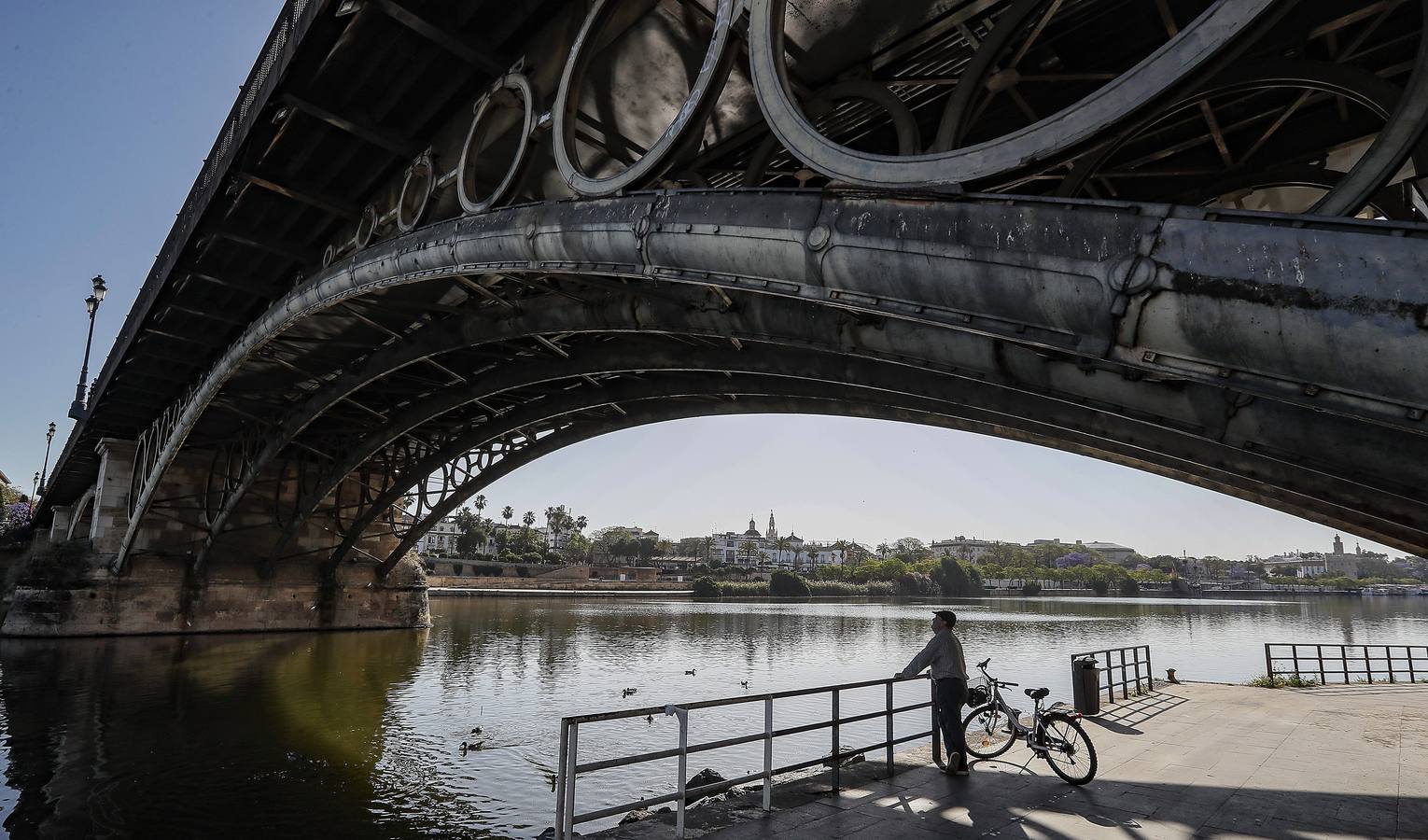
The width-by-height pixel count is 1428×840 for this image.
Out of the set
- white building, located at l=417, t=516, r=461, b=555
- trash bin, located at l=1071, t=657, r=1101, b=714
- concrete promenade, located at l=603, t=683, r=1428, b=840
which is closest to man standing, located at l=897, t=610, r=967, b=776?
concrete promenade, located at l=603, t=683, r=1428, b=840

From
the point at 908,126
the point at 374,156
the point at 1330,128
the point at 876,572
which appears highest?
the point at 374,156

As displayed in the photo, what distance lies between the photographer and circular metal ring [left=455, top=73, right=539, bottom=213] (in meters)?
9.30

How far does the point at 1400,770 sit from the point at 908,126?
8.80 metres

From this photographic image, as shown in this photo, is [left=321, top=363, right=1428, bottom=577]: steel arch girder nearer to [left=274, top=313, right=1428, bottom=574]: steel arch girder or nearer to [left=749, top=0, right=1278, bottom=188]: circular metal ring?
[left=274, top=313, right=1428, bottom=574]: steel arch girder

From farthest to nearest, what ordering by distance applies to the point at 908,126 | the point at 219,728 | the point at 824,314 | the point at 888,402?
1. the point at 888,402
2. the point at 219,728
3. the point at 824,314
4. the point at 908,126

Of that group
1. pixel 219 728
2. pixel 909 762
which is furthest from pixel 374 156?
pixel 909 762

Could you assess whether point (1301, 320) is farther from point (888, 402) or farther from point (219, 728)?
point (219, 728)

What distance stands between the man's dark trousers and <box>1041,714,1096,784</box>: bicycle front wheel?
89 cm

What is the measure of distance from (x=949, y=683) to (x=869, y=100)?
5734 millimetres

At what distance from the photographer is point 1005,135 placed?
5.06 meters

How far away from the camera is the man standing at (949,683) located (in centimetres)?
759

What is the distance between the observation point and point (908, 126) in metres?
6.16

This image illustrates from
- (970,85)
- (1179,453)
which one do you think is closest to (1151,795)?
(1179,453)

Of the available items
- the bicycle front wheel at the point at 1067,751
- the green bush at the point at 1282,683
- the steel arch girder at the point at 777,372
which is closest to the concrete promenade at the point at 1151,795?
the bicycle front wheel at the point at 1067,751
